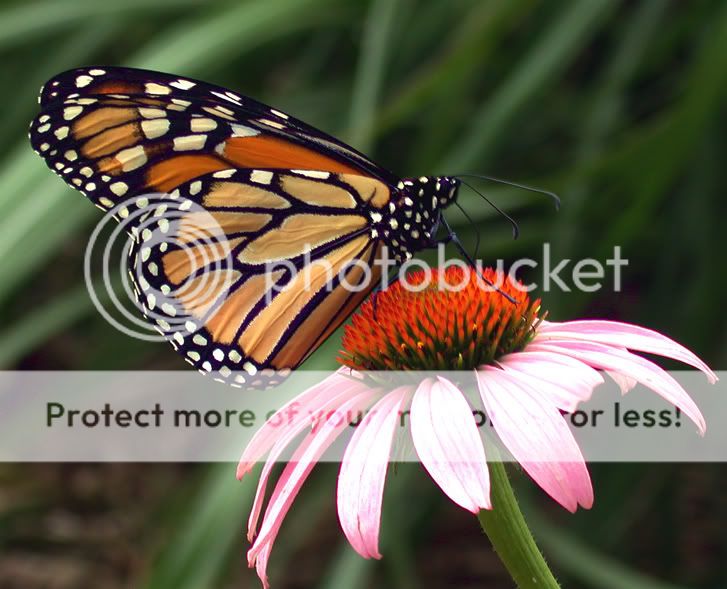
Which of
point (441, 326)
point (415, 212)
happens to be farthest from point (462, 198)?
point (441, 326)

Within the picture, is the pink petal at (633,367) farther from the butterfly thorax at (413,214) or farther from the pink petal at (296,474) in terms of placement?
the butterfly thorax at (413,214)

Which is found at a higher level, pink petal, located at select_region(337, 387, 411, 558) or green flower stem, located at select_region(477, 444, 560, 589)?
pink petal, located at select_region(337, 387, 411, 558)

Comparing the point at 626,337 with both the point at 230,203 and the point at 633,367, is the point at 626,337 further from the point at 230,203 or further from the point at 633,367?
the point at 230,203

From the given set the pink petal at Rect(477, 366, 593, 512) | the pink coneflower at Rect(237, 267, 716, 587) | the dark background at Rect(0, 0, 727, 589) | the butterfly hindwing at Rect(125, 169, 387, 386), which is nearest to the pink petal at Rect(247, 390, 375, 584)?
the pink coneflower at Rect(237, 267, 716, 587)

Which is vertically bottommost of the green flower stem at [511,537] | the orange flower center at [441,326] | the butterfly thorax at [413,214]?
the green flower stem at [511,537]

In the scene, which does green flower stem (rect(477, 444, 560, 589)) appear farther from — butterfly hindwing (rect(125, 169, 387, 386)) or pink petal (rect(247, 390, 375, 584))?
butterfly hindwing (rect(125, 169, 387, 386))

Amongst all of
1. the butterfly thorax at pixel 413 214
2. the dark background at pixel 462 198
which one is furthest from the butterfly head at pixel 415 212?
the dark background at pixel 462 198

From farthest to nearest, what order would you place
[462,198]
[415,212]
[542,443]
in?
[462,198] < [415,212] < [542,443]
